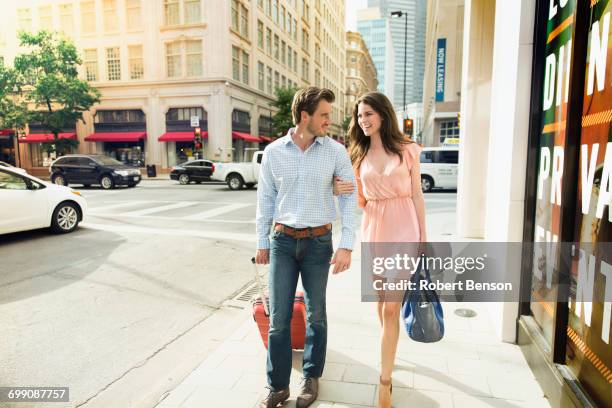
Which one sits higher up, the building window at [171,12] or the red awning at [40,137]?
the building window at [171,12]

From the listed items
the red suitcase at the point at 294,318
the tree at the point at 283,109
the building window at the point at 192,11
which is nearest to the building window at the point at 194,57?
the building window at the point at 192,11

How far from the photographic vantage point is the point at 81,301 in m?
4.90

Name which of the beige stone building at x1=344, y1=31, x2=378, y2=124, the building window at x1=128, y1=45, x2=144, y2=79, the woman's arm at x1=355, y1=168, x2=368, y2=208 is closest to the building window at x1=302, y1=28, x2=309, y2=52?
the building window at x1=128, y1=45, x2=144, y2=79

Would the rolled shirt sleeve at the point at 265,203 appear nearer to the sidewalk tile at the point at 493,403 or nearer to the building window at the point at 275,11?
the sidewalk tile at the point at 493,403

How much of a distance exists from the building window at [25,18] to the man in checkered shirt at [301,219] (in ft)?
143

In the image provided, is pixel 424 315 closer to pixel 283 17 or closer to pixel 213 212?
pixel 213 212

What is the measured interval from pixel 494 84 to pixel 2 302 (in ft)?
18.9

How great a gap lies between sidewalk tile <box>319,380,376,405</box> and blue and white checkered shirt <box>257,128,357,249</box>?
1.02m

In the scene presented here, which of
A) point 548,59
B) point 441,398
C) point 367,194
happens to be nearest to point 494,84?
point 548,59

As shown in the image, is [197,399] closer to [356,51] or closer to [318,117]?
[318,117]

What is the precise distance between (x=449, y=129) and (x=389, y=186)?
2929cm

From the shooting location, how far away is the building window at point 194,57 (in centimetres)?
3316

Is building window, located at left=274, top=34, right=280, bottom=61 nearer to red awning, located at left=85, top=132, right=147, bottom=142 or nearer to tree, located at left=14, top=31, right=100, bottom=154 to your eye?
red awning, located at left=85, top=132, right=147, bottom=142

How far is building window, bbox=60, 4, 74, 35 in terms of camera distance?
35.5m
